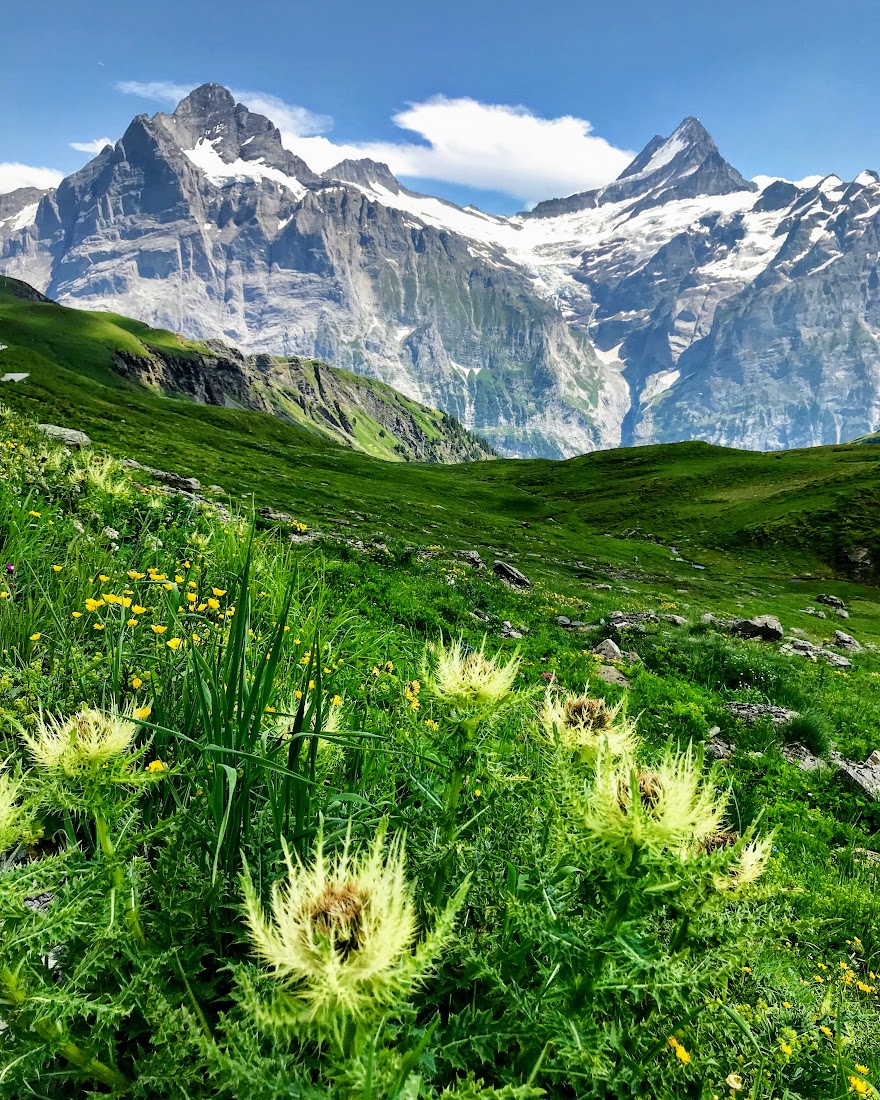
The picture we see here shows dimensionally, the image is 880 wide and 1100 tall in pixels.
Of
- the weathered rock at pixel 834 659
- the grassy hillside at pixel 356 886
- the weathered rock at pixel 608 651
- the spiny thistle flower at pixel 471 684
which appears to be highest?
the spiny thistle flower at pixel 471 684

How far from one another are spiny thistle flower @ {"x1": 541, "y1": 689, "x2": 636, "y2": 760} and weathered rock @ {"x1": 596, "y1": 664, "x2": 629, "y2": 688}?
32.8ft

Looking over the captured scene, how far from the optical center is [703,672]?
14.5 m

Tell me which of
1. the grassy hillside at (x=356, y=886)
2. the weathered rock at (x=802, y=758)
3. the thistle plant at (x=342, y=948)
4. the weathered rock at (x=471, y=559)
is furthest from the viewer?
the weathered rock at (x=471, y=559)

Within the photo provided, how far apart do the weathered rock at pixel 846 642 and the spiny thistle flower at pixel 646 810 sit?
30.8 m

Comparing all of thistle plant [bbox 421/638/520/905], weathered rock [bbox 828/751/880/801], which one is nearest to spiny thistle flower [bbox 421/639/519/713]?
thistle plant [bbox 421/638/520/905]

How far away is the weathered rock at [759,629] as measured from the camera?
22703 millimetres

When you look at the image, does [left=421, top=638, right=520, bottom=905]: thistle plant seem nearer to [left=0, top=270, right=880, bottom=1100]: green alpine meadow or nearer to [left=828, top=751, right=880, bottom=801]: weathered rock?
[left=0, top=270, right=880, bottom=1100]: green alpine meadow

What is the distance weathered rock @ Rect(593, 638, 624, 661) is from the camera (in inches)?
569

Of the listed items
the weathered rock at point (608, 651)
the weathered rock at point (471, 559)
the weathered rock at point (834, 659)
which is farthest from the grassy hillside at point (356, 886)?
the weathered rock at point (471, 559)

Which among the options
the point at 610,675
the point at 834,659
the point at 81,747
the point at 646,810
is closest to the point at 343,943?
the point at 646,810

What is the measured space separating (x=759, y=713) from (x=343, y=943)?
Answer: 12.4 metres

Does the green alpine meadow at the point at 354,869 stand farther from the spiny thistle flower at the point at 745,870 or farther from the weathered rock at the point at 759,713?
the weathered rock at the point at 759,713

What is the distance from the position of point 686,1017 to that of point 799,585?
53.0m

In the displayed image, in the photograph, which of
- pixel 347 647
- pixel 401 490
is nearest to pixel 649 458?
pixel 401 490
